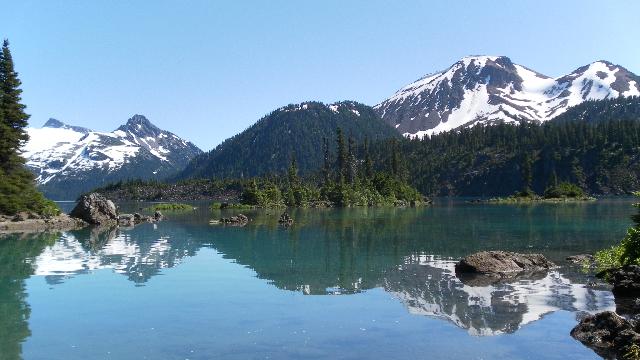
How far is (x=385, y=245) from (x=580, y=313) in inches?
1148

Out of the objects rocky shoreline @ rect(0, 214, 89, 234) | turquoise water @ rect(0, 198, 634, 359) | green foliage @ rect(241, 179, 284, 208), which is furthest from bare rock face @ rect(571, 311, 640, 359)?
green foliage @ rect(241, 179, 284, 208)

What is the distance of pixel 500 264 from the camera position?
35.7 m

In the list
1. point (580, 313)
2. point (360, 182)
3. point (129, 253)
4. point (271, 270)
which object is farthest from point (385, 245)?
point (360, 182)

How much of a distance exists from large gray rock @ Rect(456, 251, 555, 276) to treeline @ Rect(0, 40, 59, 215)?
71158mm

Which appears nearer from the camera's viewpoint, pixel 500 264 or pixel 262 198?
pixel 500 264

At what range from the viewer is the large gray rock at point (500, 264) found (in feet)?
115

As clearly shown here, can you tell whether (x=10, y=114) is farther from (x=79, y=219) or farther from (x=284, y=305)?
(x=284, y=305)

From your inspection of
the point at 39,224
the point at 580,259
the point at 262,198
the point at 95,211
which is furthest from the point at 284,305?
the point at 262,198

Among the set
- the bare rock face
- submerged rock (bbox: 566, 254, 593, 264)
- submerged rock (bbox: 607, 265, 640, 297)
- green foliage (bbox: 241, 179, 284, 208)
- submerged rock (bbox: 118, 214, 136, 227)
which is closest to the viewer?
the bare rock face

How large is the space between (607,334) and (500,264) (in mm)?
16197

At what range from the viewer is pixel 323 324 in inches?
887

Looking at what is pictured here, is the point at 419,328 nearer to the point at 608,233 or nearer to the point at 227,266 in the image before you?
the point at 227,266

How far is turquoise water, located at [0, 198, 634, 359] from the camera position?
63.1 ft

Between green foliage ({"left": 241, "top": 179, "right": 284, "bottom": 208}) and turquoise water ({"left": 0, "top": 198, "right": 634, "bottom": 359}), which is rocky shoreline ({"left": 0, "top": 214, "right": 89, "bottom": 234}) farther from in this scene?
green foliage ({"left": 241, "top": 179, "right": 284, "bottom": 208})
